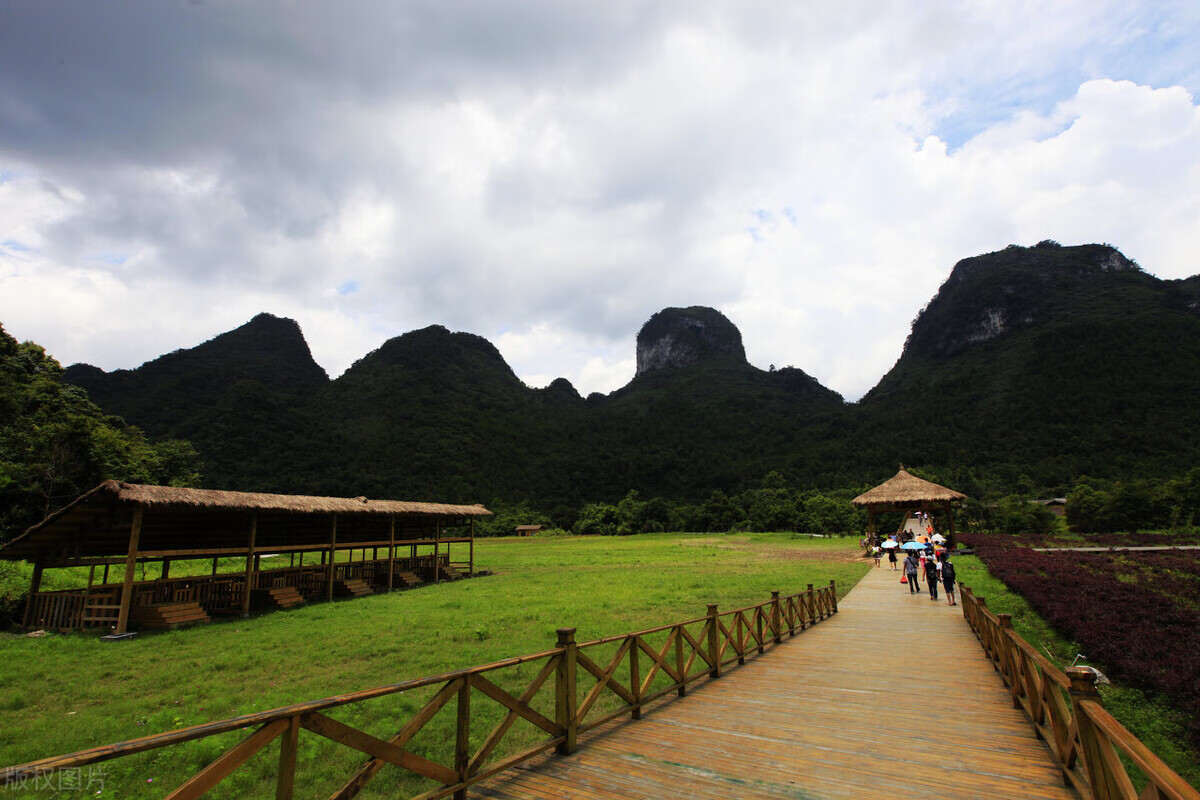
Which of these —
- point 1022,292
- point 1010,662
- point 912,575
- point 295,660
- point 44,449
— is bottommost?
point 295,660

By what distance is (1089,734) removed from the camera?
3.71 m

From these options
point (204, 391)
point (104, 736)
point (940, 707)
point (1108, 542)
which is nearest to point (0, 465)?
point (104, 736)

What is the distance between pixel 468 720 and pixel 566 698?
1.26m

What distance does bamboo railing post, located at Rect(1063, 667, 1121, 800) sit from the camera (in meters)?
3.55

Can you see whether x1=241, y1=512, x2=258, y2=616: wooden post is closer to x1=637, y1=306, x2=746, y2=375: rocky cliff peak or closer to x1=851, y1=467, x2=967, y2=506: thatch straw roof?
x1=851, y1=467, x2=967, y2=506: thatch straw roof

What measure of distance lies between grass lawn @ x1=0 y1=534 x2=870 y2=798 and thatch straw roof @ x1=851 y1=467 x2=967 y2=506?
10.2 meters

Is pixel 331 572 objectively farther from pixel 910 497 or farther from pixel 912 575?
pixel 910 497

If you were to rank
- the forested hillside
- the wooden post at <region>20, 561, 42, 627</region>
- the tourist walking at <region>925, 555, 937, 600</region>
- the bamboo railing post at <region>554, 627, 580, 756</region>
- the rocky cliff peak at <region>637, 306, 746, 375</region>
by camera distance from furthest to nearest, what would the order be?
the rocky cliff peak at <region>637, 306, 746, 375</region> < the forested hillside < the tourist walking at <region>925, 555, 937, 600</region> < the wooden post at <region>20, 561, 42, 627</region> < the bamboo railing post at <region>554, 627, 580, 756</region>

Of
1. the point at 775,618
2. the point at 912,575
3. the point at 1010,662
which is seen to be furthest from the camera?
the point at 912,575

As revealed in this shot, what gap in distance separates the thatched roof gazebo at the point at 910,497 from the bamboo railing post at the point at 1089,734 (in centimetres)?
2658

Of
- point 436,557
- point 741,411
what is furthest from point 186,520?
point 741,411

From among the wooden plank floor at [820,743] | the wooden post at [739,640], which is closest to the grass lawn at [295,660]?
the wooden plank floor at [820,743]

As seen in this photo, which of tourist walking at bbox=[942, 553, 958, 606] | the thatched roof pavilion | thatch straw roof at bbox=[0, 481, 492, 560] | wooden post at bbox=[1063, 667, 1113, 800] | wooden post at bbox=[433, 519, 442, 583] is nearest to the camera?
wooden post at bbox=[1063, 667, 1113, 800]

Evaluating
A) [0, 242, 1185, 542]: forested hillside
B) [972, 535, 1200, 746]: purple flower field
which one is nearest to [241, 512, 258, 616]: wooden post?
[972, 535, 1200, 746]: purple flower field
